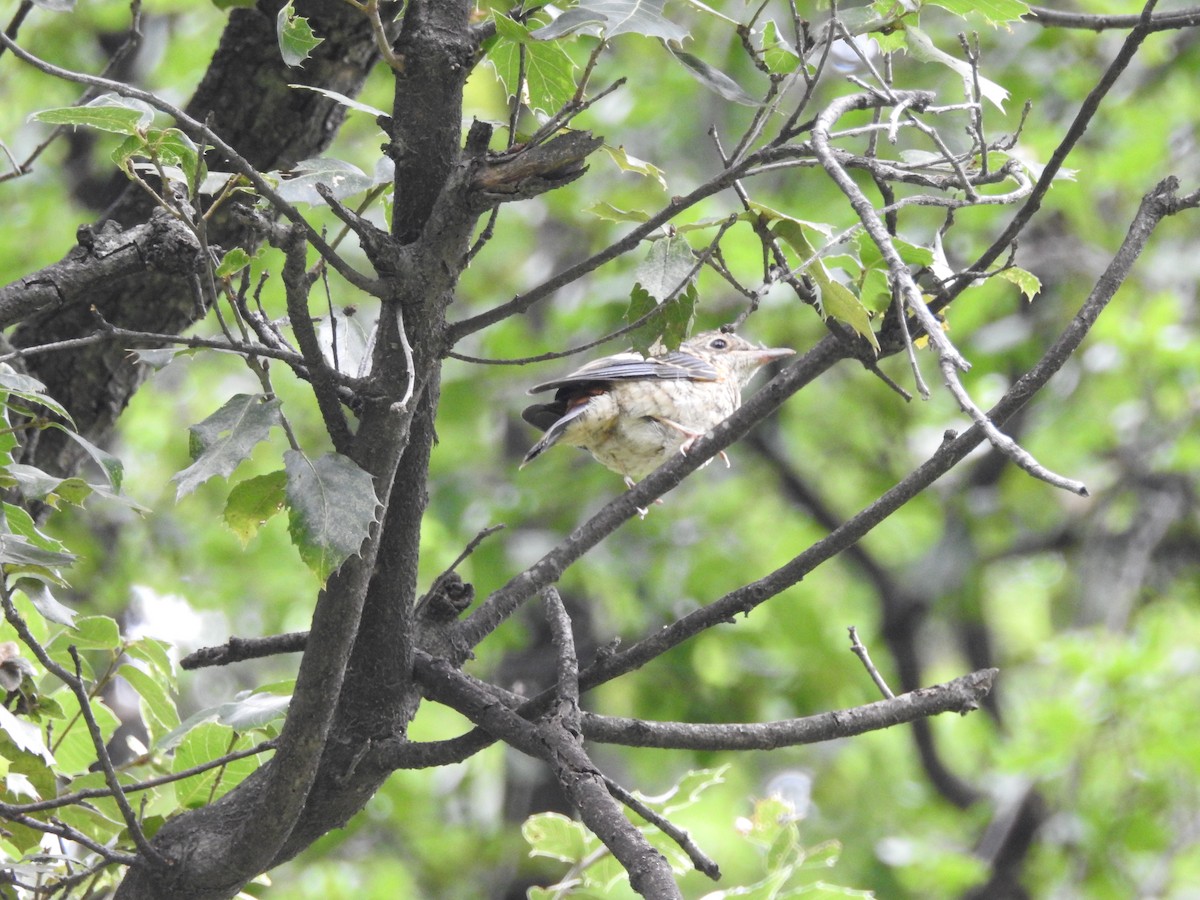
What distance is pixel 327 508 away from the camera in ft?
5.87

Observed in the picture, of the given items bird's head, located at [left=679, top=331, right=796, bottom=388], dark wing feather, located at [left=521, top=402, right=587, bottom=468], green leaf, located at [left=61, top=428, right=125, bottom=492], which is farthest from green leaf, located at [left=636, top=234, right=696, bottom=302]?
bird's head, located at [left=679, top=331, right=796, bottom=388]

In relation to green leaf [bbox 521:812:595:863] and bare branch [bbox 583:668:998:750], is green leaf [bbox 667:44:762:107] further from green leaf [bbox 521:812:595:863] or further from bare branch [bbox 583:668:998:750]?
green leaf [bbox 521:812:595:863]

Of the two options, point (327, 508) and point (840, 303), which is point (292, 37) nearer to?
point (327, 508)

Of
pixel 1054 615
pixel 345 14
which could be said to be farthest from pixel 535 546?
pixel 1054 615

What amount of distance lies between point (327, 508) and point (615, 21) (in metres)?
0.78

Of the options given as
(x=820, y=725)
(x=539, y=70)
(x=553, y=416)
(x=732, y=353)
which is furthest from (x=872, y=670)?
(x=732, y=353)

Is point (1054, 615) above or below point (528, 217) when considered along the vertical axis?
below

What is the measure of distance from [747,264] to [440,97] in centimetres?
533

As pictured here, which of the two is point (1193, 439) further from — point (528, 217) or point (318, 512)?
point (318, 512)

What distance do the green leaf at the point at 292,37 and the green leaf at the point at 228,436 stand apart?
56cm

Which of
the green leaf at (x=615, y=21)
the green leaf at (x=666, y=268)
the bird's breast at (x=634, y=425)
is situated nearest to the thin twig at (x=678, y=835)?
the green leaf at (x=666, y=268)

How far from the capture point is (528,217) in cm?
927

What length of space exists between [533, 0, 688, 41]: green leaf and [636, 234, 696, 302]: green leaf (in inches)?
13.9

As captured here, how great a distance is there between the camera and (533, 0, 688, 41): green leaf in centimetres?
179
